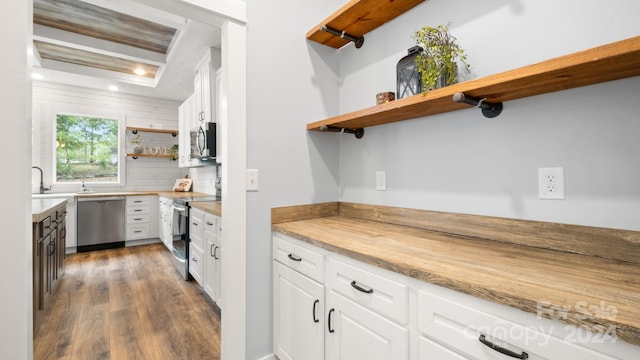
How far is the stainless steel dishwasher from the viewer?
171 inches

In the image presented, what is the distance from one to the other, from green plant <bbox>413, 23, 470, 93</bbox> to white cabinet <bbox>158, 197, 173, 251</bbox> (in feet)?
11.7

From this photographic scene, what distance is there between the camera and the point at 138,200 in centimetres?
481

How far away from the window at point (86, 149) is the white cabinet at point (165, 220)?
3.88 ft

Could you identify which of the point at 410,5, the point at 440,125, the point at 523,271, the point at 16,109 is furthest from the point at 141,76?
the point at 523,271

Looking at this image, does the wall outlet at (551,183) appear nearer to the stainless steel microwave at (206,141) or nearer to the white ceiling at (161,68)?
the white ceiling at (161,68)

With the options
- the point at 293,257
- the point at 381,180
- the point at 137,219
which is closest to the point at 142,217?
the point at 137,219

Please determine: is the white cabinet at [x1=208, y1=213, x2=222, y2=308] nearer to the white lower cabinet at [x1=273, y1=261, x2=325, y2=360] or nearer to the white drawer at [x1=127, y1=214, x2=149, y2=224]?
the white lower cabinet at [x1=273, y1=261, x2=325, y2=360]

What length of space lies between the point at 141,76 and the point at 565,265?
5589 mm

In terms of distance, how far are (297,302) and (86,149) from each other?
5.30 meters

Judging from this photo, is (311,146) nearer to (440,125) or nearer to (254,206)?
(254,206)

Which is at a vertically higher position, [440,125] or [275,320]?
[440,125]

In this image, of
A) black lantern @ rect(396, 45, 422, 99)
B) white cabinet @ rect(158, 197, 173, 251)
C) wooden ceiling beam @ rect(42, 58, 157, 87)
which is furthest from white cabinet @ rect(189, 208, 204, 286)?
wooden ceiling beam @ rect(42, 58, 157, 87)

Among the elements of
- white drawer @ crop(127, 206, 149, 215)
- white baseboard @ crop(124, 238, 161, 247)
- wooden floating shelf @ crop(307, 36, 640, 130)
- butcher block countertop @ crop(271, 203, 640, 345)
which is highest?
wooden floating shelf @ crop(307, 36, 640, 130)

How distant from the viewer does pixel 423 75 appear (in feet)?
4.17
